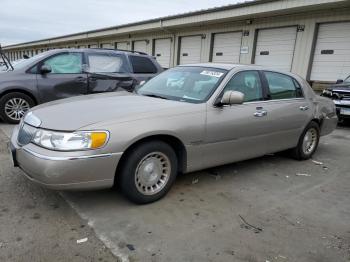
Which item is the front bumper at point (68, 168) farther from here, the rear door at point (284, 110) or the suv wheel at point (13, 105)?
the suv wheel at point (13, 105)

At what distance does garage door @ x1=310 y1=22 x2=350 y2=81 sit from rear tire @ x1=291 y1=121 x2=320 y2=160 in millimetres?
7367

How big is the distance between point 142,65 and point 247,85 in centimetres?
468

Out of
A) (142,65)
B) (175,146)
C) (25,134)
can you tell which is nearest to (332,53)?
(142,65)

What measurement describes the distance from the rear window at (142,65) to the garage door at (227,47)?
7.71 metres

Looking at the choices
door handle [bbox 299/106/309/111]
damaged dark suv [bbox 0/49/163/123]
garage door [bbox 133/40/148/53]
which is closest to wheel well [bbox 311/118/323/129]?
door handle [bbox 299/106/309/111]

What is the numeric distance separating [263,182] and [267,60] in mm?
10924

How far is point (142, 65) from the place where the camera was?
8.55m

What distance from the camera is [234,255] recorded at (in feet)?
8.76

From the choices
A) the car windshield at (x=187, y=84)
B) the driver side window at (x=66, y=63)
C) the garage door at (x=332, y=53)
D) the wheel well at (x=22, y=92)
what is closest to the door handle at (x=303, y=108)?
the car windshield at (x=187, y=84)

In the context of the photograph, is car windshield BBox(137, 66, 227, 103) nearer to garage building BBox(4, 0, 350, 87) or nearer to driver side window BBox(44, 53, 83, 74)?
driver side window BBox(44, 53, 83, 74)

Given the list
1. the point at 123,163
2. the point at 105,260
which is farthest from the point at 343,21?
the point at 105,260

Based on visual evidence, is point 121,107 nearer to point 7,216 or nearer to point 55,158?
point 55,158

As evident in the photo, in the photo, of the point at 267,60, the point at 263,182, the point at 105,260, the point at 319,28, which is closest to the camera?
the point at 105,260

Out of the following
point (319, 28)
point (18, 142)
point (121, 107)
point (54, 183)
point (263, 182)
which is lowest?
point (263, 182)
